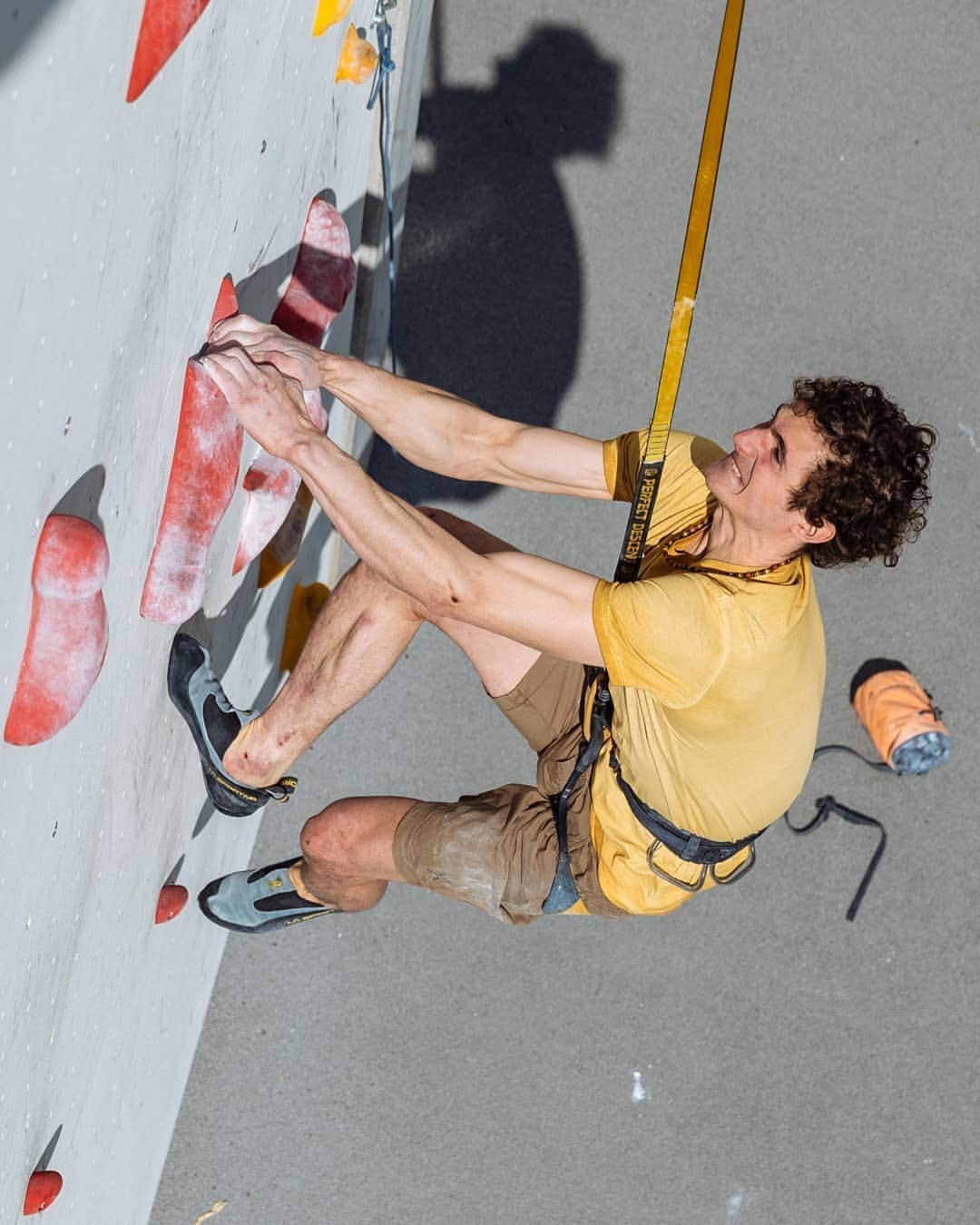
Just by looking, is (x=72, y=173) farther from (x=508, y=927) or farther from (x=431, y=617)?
(x=508, y=927)

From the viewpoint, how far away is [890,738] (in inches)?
129

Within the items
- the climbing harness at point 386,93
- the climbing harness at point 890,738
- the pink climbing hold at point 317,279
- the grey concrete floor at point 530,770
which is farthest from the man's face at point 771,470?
the climbing harness at point 890,738

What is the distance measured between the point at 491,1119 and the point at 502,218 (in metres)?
2.30

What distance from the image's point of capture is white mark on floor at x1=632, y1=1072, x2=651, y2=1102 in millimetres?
3180

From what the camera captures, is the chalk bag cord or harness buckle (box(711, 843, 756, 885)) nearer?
harness buckle (box(711, 843, 756, 885))

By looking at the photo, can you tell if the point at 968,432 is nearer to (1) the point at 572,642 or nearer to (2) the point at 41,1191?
(1) the point at 572,642

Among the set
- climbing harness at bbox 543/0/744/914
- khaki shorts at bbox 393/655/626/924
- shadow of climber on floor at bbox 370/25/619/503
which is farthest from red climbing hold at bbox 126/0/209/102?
shadow of climber on floor at bbox 370/25/619/503

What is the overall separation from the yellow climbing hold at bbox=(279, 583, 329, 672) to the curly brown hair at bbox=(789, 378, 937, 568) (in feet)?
4.46

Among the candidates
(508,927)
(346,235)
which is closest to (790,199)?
(346,235)

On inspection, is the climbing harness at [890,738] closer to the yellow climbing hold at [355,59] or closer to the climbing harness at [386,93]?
the climbing harness at [386,93]

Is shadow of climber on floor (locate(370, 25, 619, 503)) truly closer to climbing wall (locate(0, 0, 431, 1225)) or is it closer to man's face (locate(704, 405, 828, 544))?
climbing wall (locate(0, 0, 431, 1225))

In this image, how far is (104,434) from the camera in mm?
1313

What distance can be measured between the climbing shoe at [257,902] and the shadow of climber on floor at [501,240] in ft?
3.94

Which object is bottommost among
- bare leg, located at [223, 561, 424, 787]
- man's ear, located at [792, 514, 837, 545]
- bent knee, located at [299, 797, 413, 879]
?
bent knee, located at [299, 797, 413, 879]
